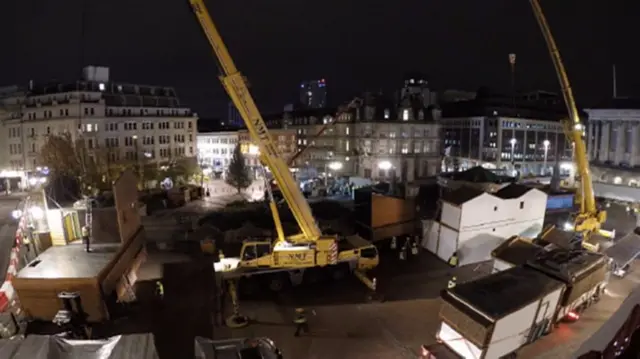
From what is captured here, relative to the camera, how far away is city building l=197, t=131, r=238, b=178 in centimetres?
7118

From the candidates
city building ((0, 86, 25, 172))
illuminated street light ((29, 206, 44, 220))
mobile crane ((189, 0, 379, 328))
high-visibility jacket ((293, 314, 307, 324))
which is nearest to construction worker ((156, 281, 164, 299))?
mobile crane ((189, 0, 379, 328))

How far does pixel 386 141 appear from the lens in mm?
54219

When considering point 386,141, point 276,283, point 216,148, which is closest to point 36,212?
point 276,283

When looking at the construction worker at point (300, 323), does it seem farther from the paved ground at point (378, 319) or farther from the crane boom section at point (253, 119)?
the crane boom section at point (253, 119)

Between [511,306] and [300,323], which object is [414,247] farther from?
[511,306]

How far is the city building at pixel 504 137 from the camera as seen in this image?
66.8m

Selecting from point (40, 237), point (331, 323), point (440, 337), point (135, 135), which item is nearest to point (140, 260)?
point (40, 237)

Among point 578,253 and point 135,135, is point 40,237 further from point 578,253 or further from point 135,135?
point 135,135

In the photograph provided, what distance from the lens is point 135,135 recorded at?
171 feet

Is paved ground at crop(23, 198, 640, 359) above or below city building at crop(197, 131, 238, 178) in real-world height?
below

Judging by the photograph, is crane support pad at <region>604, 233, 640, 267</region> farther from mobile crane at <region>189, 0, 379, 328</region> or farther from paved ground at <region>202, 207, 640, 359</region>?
mobile crane at <region>189, 0, 379, 328</region>

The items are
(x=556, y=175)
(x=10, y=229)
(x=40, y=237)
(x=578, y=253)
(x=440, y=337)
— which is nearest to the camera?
(x=440, y=337)

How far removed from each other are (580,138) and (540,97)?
81986 millimetres

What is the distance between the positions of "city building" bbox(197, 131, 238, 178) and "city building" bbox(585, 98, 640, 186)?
48.6 m
